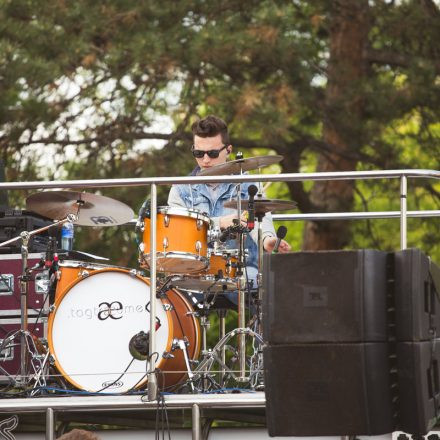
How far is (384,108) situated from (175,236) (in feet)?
21.0

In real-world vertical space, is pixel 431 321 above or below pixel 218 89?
below

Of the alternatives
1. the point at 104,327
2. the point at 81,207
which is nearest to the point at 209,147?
the point at 81,207

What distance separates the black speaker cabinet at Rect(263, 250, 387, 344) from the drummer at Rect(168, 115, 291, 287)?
95.0 inches

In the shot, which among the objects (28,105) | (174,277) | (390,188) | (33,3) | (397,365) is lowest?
(397,365)

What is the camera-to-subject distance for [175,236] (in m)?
7.20

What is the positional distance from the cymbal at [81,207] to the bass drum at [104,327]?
501 millimetres

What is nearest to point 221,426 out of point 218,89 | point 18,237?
point 18,237

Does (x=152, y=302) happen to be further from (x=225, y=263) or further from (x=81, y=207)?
(x=81, y=207)

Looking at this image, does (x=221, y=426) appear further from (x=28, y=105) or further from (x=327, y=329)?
(x=28, y=105)

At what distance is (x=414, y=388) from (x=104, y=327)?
2.71 m

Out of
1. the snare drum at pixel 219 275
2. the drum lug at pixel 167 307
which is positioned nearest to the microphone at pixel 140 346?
the drum lug at pixel 167 307

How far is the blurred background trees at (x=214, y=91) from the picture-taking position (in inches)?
499

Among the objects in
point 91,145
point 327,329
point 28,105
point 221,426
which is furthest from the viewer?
point 91,145

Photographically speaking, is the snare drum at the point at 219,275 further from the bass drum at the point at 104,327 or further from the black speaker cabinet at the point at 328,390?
the black speaker cabinet at the point at 328,390
